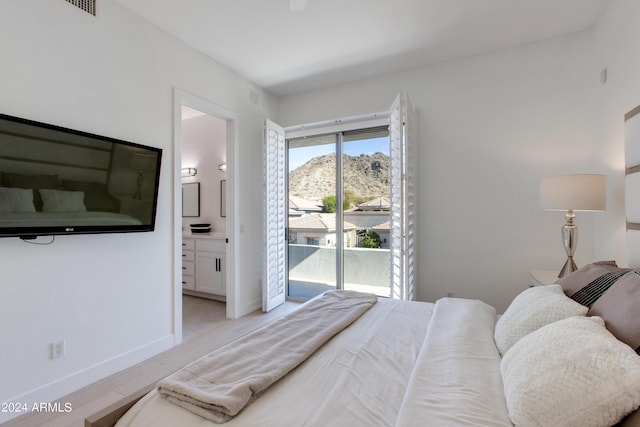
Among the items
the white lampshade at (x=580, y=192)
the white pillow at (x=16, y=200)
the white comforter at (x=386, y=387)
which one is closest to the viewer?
the white comforter at (x=386, y=387)

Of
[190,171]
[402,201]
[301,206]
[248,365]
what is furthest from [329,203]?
[248,365]

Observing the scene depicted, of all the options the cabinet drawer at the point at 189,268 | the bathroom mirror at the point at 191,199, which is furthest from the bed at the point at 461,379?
the bathroom mirror at the point at 191,199

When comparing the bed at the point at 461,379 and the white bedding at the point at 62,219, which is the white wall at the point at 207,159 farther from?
the bed at the point at 461,379

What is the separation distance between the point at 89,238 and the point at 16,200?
0.52 metres

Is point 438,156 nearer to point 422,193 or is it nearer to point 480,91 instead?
point 422,193

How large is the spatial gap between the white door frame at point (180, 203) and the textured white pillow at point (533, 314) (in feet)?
8.55

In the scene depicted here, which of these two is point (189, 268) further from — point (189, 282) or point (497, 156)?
point (497, 156)

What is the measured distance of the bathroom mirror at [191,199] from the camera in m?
4.67

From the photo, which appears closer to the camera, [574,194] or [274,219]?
[574,194]

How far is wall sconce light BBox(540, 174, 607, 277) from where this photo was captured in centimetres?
202

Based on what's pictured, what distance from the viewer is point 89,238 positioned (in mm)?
2141

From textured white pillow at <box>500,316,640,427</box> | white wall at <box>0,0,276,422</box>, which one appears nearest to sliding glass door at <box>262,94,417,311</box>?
white wall at <box>0,0,276,422</box>

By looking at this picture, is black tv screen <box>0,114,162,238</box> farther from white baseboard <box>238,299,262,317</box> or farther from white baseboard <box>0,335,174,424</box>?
white baseboard <box>238,299,262,317</box>

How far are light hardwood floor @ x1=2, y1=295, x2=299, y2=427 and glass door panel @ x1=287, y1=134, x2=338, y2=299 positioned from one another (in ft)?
1.50
